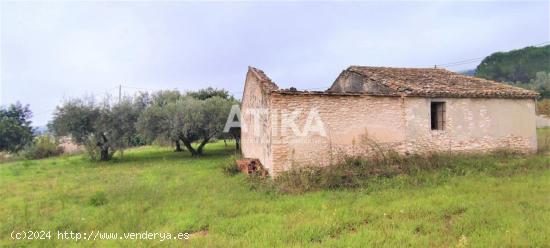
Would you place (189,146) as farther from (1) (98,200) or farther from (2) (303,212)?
(2) (303,212)

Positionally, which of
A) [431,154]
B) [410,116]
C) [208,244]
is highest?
[410,116]

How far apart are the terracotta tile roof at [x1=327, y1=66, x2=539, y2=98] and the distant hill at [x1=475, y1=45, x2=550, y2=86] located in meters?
40.3

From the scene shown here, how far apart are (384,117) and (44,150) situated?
83.3ft

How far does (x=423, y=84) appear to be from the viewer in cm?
1163

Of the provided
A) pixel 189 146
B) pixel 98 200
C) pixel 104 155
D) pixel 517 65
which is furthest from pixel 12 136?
pixel 517 65

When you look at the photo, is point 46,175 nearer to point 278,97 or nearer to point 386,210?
point 278,97

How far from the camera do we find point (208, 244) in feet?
15.5

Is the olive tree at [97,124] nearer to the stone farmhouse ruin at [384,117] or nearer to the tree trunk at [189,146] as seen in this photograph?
the tree trunk at [189,146]

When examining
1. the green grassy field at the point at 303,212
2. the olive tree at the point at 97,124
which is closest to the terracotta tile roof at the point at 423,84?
the green grassy field at the point at 303,212

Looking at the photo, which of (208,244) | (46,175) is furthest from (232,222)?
(46,175)

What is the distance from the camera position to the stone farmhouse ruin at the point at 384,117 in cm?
902

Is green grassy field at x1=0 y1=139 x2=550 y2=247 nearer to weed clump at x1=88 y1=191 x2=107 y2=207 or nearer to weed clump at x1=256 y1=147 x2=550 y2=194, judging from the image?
weed clump at x1=88 y1=191 x2=107 y2=207

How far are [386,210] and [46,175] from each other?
13.0 metres

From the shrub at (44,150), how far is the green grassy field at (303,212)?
1668 centimetres
